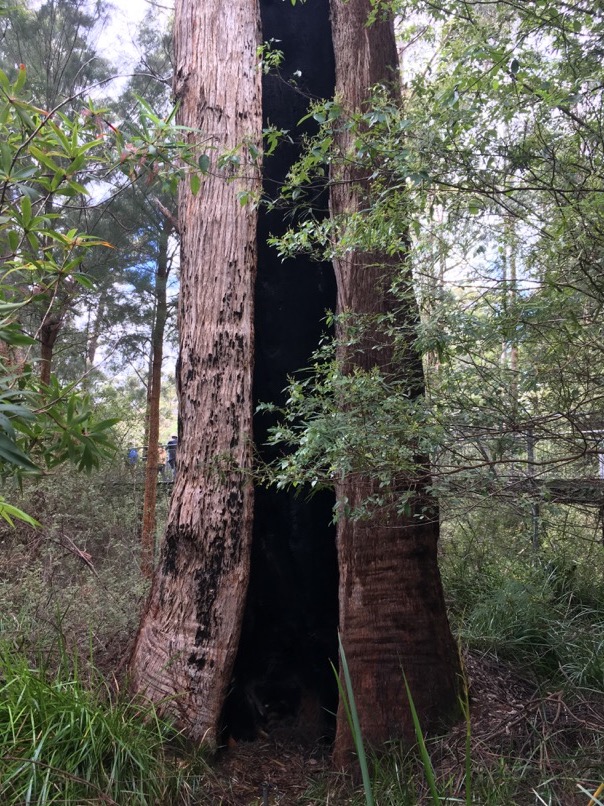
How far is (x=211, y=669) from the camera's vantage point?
3186 millimetres

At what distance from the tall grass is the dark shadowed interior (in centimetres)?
75

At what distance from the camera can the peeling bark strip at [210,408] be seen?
10.5 feet

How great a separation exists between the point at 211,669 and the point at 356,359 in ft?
5.63

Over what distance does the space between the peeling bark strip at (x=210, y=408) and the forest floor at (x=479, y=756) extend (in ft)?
0.96

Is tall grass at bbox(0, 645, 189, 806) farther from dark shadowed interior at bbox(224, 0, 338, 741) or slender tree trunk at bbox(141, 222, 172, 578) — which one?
slender tree trunk at bbox(141, 222, 172, 578)

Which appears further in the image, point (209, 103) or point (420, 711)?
point (209, 103)

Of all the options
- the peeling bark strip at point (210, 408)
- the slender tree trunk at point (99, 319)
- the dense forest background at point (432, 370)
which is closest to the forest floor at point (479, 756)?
the dense forest background at point (432, 370)

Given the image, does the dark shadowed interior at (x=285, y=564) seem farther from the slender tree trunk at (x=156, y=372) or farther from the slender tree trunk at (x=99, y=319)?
the slender tree trunk at (x=99, y=319)

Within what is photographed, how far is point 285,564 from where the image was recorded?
3623 millimetres

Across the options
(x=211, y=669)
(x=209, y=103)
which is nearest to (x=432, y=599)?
(x=211, y=669)

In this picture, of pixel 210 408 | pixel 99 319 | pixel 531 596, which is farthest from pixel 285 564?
pixel 99 319

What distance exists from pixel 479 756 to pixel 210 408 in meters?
2.09


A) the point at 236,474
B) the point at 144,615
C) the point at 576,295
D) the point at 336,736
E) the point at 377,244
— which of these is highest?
the point at 377,244

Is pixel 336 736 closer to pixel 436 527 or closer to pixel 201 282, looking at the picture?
pixel 436 527
